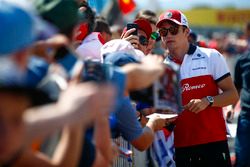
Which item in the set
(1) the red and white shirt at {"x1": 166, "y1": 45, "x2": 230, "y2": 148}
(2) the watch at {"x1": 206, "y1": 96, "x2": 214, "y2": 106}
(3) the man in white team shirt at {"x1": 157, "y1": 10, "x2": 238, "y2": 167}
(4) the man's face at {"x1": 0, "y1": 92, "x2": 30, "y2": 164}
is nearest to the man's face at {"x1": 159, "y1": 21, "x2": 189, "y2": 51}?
(3) the man in white team shirt at {"x1": 157, "y1": 10, "x2": 238, "y2": 167}

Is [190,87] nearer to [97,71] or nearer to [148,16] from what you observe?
[148,16]

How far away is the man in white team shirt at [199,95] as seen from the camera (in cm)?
534

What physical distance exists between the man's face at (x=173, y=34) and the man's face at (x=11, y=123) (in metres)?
3.46

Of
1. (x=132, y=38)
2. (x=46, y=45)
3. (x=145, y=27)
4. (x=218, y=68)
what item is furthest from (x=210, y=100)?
(x=46, y=45)

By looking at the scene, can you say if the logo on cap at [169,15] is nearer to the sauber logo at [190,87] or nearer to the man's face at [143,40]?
the man's face at [143,40]

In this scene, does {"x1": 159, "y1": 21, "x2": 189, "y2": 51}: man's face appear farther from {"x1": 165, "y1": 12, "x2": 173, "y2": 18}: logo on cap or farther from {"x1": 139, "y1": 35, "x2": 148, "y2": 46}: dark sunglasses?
{"x1": 139, "y1": 35, "x2": 148, "y2": 46}: dark sunglasses

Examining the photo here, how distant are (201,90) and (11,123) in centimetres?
344

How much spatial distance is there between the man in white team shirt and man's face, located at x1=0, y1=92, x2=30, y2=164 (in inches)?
128

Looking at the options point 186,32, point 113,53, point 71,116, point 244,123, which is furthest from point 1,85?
point 244,123

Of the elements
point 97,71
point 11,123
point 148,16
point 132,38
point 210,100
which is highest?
point 11,123

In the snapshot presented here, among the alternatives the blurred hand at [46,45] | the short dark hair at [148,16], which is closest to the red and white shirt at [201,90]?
the short dark hair at [148,16]

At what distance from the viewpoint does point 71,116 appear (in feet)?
6.81

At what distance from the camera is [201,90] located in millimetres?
5336

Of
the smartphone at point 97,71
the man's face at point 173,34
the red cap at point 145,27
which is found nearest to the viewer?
the smartphone at point 97,71
